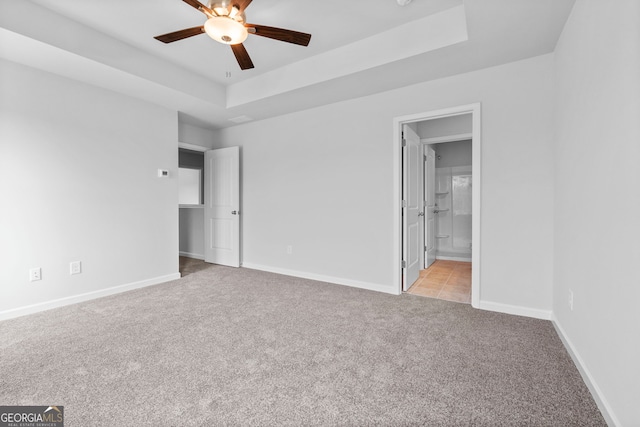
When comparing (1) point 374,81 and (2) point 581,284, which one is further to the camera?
(1) point 374,81

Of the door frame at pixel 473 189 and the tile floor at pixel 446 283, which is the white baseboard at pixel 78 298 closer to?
the door frame at pixel 473 189

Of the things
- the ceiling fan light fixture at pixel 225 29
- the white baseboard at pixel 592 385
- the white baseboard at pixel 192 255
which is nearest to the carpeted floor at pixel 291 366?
the white baseboard at pixel 592 385

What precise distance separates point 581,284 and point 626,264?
698 millimetres

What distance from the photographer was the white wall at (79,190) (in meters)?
2.68

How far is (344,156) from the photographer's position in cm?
375

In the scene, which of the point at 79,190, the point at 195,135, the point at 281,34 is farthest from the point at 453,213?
the point at 79,190

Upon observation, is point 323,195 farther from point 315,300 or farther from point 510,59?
point 510,59

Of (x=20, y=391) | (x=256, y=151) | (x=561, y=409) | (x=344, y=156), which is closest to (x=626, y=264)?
(x=561, y=409)

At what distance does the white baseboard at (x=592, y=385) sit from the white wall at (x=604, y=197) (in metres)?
0.01

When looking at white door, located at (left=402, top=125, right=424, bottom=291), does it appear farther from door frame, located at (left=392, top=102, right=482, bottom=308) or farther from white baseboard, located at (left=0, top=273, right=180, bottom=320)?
white baseboard, located at (left=0, top=273, right=180, bottom=320)

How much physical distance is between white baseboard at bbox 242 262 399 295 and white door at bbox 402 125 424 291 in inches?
9.6

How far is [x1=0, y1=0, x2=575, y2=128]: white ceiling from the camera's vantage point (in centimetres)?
225

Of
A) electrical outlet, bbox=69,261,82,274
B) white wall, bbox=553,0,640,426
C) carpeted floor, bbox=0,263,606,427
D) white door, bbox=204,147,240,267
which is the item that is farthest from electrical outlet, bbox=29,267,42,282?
white wall, bbox=553,0,640,426

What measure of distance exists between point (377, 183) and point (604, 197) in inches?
86.4
